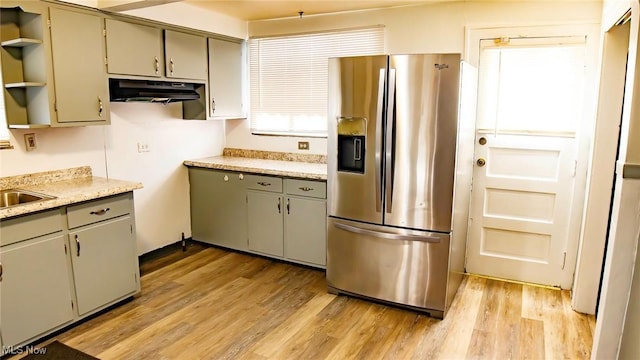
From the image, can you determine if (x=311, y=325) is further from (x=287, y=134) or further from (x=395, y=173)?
(x=287, y=134)

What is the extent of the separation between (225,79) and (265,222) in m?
1.49

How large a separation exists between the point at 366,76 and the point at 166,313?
220 centimetres

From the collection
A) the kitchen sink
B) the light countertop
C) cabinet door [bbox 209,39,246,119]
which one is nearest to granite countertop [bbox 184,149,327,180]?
the light countertop

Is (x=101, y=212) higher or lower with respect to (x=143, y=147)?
lower

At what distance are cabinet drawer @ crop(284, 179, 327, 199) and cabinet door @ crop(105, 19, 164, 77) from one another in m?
1.44

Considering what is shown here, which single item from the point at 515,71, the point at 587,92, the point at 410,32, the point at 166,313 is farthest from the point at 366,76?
the point at 166,313

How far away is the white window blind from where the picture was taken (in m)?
4.04

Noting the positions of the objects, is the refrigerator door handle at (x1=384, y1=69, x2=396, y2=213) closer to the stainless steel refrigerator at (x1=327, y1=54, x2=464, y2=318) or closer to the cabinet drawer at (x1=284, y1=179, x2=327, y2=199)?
the stainless steel refrigerator at (x1=327, y1=54, x2=464, y2=318)

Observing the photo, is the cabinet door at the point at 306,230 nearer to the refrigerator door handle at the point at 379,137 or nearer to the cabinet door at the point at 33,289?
the refrigerator door handle at the point at 379,137

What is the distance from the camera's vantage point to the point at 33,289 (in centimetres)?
254

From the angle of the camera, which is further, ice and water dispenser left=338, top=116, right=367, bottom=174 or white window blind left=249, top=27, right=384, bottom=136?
white window blind left=249, top=27, right=384, bottom=136

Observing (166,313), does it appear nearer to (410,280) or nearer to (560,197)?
(410,280)

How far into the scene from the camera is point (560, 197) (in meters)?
3.38
